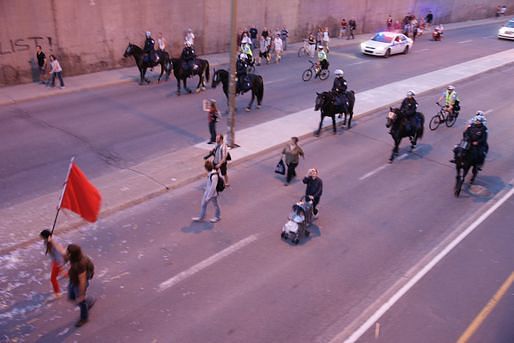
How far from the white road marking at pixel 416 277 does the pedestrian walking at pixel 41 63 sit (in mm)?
19089

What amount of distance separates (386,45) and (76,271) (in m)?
29.8

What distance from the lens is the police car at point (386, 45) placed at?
32.6m

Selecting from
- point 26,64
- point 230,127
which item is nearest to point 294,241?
point 230,127

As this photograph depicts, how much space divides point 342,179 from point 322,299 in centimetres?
580

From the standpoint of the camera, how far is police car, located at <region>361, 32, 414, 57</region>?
107ft

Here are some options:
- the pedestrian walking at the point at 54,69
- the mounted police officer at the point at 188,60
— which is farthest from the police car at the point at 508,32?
the pedestrian walking at the point at 54,69

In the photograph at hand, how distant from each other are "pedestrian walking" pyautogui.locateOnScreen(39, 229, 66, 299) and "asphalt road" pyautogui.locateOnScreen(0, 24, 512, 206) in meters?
4.39

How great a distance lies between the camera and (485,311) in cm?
874

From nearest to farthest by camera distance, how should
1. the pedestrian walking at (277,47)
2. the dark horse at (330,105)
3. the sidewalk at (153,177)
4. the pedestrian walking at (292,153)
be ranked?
the sidewalk at (153,177), the pedestrian walking at (292,153), the dark horse at (330,105), the pedestrian walking at (277,47)

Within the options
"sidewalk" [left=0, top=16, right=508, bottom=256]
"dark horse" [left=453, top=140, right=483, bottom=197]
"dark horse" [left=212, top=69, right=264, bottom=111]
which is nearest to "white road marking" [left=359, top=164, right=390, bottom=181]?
"dark horse" [left=453, top=140, right=483, bottom=197]

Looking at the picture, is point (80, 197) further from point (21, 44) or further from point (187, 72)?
point (21, 44)

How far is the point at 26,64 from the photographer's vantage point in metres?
22.3

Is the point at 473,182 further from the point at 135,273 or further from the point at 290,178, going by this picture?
the point at 135,273

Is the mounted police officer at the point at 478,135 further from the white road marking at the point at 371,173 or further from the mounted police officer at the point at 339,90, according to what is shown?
the mounted police officer at the point at 339,90
